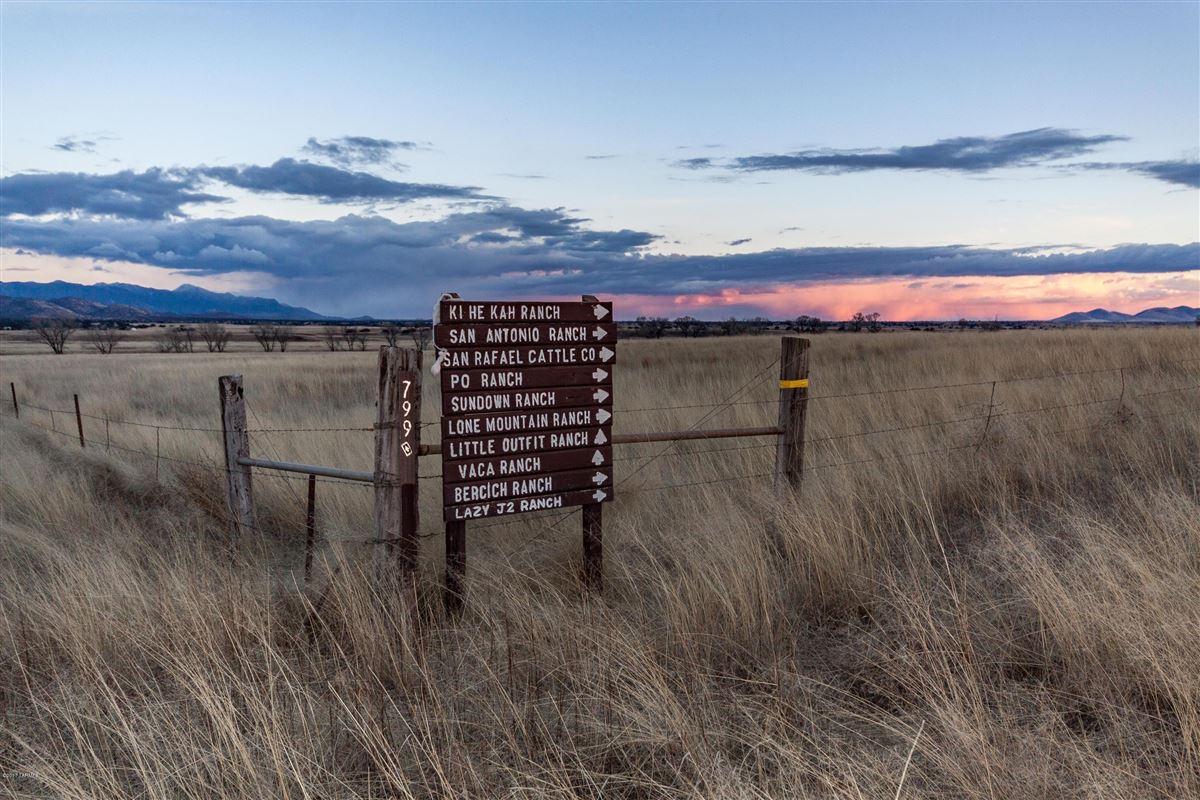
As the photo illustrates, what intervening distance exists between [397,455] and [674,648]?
2041 millimetres

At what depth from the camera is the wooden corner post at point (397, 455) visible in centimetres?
519

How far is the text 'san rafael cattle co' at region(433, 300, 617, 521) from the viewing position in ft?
17.1

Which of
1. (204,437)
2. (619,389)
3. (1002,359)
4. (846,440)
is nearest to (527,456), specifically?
(846,440)

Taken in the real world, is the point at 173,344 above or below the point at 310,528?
below

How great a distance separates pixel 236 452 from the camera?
7996 mm

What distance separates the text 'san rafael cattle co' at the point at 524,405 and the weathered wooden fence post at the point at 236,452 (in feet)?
11.9

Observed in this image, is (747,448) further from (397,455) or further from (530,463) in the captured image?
(397,455)

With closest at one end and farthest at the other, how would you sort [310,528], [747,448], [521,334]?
[521,334] → [310,528] → [747,448]

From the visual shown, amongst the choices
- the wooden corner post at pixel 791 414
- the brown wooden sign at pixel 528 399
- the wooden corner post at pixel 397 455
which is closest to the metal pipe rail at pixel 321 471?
the wooden corner post at pixel 397 455

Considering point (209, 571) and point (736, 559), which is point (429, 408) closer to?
point (209, 571)

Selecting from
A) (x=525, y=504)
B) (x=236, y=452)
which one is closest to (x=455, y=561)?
(x=525, y=504)

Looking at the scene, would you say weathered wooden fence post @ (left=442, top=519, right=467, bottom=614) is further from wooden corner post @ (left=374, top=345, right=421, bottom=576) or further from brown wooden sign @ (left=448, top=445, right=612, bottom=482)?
brown wooden sign @ (left=448, top=445, right=612, bottom=482)

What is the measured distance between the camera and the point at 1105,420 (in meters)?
9.95

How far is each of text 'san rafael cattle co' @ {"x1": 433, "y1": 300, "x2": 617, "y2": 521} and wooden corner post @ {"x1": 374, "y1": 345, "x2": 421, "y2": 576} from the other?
8.9 inches
